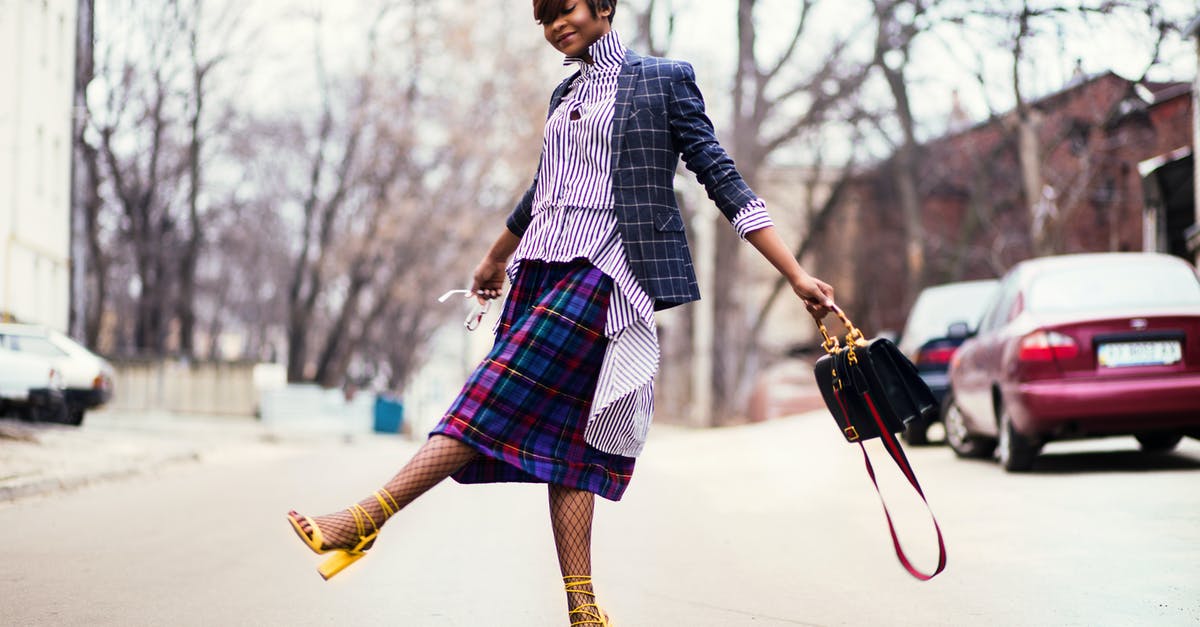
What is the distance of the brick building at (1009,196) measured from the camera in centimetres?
2569

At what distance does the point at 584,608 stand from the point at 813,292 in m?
1.00

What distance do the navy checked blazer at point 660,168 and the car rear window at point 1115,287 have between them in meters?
6.78

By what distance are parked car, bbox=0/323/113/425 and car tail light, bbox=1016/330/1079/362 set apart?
1403 centimetres

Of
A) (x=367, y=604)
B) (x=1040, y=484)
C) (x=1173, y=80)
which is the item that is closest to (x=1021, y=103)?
(x=1173, y=80)

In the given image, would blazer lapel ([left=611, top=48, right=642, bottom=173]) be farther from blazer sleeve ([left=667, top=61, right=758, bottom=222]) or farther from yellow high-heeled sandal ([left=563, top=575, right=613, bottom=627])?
yellow high-heeled sandal ([left=563, top=575, right=613, bottom=627])

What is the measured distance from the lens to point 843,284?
49781mm

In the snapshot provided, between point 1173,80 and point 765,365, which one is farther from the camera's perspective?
point 765,365

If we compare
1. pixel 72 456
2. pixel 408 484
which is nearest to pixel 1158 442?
pixel 72 456

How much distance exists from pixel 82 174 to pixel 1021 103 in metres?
20.4

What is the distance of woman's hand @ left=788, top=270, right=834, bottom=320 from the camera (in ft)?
12.4

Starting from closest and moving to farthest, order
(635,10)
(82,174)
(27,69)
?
(27,69) < (635,10) < (82,174)

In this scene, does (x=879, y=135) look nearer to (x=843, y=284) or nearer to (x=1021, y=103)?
(x=1021, y=103)

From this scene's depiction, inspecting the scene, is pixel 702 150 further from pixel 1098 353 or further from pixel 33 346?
pixel 33 346

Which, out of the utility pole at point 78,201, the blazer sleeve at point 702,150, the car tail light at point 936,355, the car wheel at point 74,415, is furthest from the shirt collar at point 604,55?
the utility pole at point 78,201
